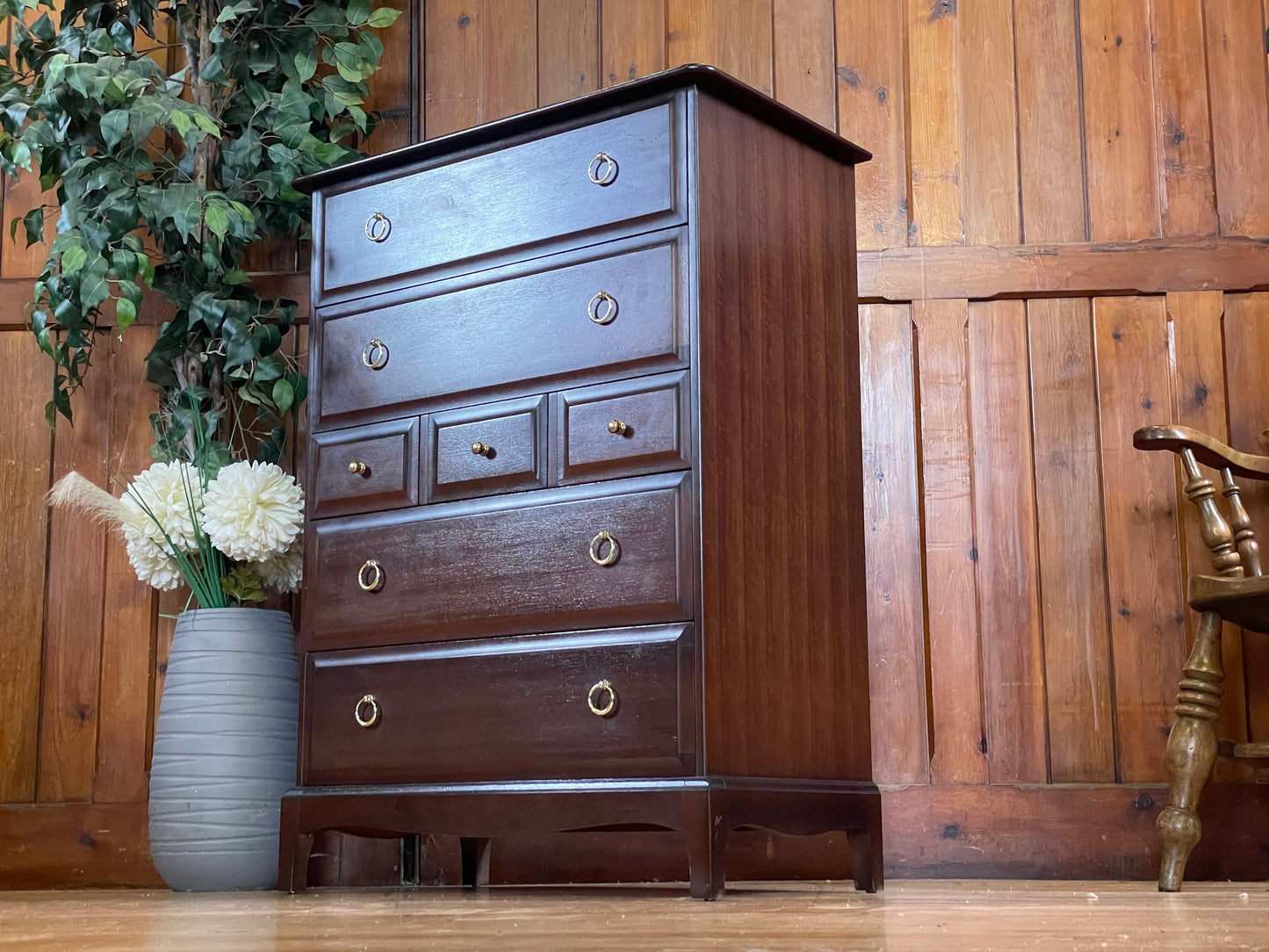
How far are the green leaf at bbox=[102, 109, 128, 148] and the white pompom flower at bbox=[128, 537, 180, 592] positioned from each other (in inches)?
27.2

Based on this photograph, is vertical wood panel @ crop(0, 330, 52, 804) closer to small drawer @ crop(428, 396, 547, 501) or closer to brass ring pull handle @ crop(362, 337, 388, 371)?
brass ring pull handle @ crop(362, 337, 388, 371)

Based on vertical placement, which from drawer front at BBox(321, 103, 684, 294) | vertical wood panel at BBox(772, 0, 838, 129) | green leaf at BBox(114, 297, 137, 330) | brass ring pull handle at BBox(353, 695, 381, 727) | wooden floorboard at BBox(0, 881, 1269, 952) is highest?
vertical wood panel at BBox(772, 0, 838, 129)

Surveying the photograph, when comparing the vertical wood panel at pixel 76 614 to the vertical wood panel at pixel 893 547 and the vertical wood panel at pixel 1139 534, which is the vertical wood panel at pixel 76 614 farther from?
the vertical wood panel at pixel 1139 534

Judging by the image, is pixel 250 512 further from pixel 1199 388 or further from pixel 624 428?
pixel 1199 388

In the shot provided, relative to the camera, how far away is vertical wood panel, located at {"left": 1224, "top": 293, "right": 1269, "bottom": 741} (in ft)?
7.95

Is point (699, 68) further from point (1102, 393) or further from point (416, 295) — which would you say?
point (1102, 393)

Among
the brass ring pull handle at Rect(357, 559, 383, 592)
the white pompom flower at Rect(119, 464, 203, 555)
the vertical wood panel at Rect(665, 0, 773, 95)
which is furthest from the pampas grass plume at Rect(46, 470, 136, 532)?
the vertical wood panel at Rect(665, 0, 773, 95)

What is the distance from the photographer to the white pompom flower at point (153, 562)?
246cm

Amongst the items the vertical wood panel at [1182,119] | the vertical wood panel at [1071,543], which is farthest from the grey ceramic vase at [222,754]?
the vertical wood panel at [1182,119]

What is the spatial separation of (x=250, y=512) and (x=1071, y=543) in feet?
4.66

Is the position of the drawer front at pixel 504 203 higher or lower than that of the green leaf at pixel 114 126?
lower

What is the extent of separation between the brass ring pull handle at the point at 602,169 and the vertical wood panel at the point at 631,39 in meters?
0.77

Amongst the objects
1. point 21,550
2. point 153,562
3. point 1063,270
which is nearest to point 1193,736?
point 1063,270

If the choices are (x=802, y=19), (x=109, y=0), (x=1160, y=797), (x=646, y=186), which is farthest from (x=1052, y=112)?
(x=109, y=0)
